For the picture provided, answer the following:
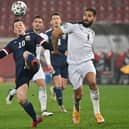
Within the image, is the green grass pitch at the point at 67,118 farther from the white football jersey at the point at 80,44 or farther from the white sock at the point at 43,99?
the white football jersey at the point at 80,44

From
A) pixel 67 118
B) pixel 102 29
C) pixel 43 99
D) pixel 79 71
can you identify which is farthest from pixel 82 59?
pixel 102 29

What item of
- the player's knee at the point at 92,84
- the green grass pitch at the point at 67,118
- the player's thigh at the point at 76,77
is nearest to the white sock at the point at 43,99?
the green grass pitch at the point at 67,118

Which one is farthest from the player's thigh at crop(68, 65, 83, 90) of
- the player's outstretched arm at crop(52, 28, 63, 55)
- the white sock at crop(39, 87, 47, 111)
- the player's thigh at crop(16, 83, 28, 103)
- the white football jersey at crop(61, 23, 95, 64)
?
the white sock at crop(39, 87, 47, 111)

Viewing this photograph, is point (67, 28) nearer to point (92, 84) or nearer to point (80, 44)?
point (80, 44)

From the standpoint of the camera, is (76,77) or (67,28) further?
(76,77)

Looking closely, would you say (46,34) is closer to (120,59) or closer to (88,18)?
(88,18)

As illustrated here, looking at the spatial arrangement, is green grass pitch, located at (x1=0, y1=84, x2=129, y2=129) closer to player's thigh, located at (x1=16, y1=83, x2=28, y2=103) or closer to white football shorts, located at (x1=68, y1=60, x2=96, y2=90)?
player's thigh, located at (x1=16, y1=83, x2=28, y2=103)

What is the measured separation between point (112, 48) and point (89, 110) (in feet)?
50.0

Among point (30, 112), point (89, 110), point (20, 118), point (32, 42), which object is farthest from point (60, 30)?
point (89, 110)

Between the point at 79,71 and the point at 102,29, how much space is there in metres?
18.8

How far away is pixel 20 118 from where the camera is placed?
1216 centimetres

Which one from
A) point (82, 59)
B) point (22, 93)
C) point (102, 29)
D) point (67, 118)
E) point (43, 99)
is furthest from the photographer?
point (102, 29)

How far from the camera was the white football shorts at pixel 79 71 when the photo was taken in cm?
1082

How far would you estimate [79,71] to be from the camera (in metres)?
10.9
